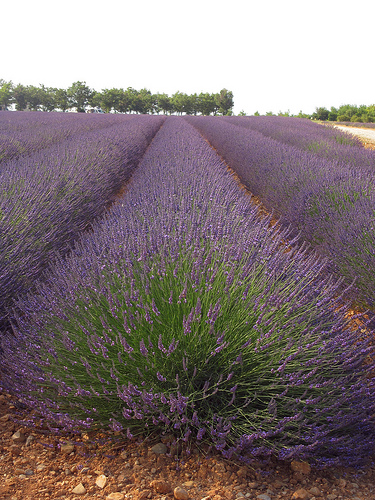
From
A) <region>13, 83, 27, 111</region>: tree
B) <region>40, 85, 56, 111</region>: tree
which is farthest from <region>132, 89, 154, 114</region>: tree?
<region>13, 83, 27, 111</region>: tree

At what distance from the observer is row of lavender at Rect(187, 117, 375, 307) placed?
114 inches

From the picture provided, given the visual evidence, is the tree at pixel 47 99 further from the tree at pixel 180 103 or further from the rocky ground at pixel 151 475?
the rocky ground at pixel 151 475

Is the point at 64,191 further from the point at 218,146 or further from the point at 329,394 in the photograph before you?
the point at 218,146

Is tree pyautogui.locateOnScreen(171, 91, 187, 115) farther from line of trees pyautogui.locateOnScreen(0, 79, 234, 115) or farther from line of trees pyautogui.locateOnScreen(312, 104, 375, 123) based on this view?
line of trees pyautogui.locateOnScreen(312, 104, 375, 123)

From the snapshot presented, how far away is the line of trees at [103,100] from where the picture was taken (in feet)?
168

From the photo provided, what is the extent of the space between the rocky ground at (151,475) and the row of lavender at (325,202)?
34.2 inches

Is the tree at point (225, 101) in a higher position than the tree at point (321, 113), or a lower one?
lower

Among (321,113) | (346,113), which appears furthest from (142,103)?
(346,113)

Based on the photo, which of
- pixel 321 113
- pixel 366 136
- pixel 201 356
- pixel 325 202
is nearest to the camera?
pixel 201 356

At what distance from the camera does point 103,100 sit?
52.6 metres

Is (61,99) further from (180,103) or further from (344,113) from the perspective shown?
(344,113)

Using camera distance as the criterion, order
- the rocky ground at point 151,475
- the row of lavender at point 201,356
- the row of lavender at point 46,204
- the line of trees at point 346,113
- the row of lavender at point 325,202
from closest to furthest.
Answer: the rocky ground at point 151,475
the row of lavender at point 201,356
the row of lavender at point 46,204
the row of lavender at point 325,202
the line of trees at point 346,113

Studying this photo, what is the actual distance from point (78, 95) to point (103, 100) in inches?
201

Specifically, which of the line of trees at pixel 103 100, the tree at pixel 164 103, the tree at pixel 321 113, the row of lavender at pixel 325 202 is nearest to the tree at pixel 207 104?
the line of trees at pixel 103 100
